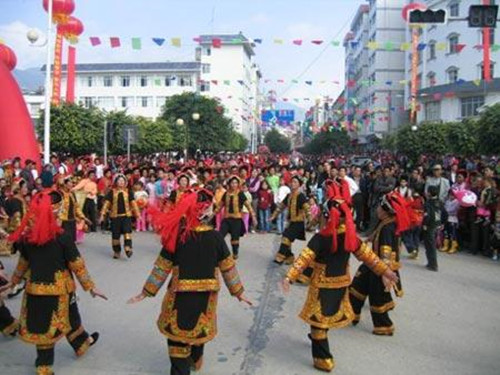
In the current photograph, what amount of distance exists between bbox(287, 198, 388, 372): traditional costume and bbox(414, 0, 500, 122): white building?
37.8 meters

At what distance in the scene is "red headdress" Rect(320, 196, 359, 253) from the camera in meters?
5.53

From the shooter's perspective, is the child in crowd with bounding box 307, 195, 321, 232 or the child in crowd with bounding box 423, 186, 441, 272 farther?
the child in crowd with bounding box 423, 186, 441, 272

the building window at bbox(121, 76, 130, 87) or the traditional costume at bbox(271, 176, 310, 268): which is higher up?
the building window at bbox(121, 76, 130, 87)

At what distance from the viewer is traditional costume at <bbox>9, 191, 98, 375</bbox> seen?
5.12m

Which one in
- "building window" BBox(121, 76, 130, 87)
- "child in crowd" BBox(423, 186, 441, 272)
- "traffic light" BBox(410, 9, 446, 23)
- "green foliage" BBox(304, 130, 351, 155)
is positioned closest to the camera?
"child in crowd" BBox(423, 186, 441, 272)

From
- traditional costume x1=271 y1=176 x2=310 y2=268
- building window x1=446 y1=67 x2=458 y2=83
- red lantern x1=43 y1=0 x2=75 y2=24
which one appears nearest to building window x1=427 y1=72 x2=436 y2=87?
building window x1=446 y1=67 x2=458 y2=83

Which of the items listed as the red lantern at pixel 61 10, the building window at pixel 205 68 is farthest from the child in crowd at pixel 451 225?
the building window at pixel 205 68

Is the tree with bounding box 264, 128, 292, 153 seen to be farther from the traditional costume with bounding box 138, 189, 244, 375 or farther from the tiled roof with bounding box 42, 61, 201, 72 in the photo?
the traditional costume with bounding box 138, 189, 244, 375

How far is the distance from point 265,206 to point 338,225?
31.5 ft

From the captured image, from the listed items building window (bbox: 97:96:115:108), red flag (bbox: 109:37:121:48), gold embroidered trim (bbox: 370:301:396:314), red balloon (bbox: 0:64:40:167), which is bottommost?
gold embroidered trim (bbox: 370:301:396:314)

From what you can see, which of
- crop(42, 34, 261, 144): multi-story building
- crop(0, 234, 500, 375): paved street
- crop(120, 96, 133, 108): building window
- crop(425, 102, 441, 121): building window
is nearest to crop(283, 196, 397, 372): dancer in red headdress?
crop(0, 234, 500, 375): paved street

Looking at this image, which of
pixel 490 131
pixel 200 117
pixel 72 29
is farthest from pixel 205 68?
pixel 490 131

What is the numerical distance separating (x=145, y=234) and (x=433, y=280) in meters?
7.56

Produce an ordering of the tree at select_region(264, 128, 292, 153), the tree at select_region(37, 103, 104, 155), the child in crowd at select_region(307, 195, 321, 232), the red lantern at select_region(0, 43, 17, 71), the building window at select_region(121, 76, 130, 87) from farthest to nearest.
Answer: the tree at select_region(264, 128, 292, 153) → the building window at select_region(121, 76, 130, 87) → the tree at select_region(37, 103, 104, 155) → the red lantern at select_region(0, 43, 17, 71) → the child in crowd at select_region(307, 195, 321, 232)
